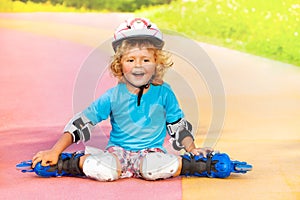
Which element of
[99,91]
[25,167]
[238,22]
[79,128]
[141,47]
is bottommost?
[25,167]

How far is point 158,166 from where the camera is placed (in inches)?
96.7

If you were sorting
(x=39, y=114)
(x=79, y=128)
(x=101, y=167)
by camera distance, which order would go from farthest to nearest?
(x=39, y=114), (x=79, y=128), (x=101, y=167)

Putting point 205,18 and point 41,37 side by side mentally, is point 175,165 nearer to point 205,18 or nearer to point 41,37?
point 41,37

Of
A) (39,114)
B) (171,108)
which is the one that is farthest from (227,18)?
(171,108)

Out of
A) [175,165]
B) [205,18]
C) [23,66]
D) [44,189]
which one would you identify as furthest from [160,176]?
[205,18]

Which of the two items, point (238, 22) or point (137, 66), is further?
point (238, 22)

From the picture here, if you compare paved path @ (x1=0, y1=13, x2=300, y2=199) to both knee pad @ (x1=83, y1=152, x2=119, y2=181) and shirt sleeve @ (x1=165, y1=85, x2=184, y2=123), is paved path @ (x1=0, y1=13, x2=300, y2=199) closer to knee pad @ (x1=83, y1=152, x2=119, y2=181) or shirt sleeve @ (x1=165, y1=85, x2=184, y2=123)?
knee pad @ (x1=83, y1=152, x2=119, y2=181)

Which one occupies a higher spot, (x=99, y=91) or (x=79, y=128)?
(x=99, y=91)

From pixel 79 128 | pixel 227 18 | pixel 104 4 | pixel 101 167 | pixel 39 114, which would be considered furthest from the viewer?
pixel 227 18

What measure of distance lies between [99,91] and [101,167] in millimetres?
1794

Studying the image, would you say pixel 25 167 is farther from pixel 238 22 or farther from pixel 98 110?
pixel 238 22

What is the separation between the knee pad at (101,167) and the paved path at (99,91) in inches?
1.2

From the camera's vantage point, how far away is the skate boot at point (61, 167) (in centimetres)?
249

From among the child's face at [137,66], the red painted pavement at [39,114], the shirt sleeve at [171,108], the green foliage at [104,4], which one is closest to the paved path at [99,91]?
the red painted pavement at [39,114]
